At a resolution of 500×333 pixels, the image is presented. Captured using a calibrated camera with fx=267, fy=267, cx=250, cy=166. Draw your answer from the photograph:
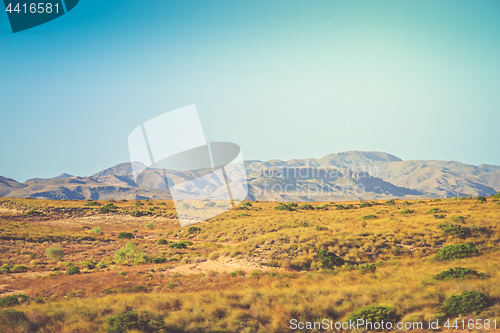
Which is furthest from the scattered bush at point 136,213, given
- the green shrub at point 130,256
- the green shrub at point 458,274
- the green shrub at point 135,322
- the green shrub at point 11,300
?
the green shrub at point 458,274

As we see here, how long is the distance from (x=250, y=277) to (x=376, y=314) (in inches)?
380

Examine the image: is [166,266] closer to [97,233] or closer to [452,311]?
[452,311]

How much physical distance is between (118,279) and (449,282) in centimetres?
1884

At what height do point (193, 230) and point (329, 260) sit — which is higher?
point (329, 260)

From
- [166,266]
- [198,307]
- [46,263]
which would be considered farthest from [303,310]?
[46,263]

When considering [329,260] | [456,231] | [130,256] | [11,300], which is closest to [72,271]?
[130,256]

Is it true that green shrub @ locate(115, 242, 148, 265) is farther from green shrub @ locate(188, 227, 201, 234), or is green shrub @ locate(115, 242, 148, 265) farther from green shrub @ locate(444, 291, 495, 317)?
green shrub @ locate(444, 291, 495, 317)

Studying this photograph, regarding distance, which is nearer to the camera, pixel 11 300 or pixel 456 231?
pixel 11 300

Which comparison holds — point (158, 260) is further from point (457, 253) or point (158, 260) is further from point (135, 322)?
point (457, 253)

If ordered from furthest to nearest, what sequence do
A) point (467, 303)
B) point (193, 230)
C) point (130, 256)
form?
point (193, 230) < point (130, 256) < point (467, 303)

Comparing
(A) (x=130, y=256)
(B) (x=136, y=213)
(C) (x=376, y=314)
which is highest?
(C) (x=376, y=314)

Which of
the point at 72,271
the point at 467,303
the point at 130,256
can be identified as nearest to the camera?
the point at 467,303

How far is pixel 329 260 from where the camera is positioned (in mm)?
20562

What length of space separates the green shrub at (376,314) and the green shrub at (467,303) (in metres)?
1.87
